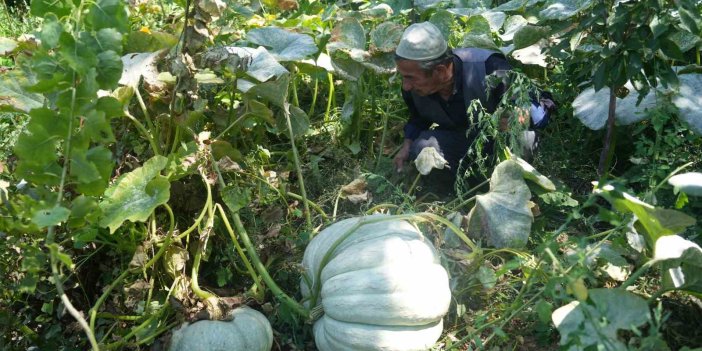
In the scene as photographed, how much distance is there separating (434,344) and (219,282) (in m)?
0.79

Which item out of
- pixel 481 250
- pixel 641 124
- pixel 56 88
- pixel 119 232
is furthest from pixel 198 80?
pixel 641 124

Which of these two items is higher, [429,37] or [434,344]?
[429,37]

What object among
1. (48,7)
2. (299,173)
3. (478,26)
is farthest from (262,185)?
(478,26)

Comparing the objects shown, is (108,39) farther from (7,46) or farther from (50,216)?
(7,46)

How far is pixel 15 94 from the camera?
2.75 metres

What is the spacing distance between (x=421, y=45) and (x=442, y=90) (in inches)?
10.4

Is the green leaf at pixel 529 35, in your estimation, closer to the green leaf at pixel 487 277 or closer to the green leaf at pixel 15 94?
the green leaf at pixel 487 277

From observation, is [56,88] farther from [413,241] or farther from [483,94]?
[483,94]

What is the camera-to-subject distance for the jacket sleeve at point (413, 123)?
11.6 feet

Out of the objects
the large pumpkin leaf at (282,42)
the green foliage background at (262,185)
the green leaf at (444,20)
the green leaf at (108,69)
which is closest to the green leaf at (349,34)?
the green foliage background at (262,185)

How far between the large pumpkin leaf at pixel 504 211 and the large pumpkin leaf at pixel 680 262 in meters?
0.53

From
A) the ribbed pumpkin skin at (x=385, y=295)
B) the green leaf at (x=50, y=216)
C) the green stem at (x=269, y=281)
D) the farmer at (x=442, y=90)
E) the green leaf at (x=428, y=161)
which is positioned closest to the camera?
the green leaf at (x=50, y=216)

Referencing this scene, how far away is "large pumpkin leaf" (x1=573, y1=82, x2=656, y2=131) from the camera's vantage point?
3.25m

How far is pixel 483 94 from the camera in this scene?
3.28 metres
